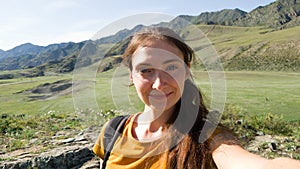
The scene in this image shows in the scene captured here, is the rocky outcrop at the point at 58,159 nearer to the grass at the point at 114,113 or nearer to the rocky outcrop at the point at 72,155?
the rocky outcrop at the point at 72,155

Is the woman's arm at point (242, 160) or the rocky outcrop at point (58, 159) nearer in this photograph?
the woman's arm at point (242, 160)

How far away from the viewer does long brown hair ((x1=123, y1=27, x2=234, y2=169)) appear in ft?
6.89

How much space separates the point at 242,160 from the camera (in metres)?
1.71

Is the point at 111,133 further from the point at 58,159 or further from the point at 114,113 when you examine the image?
the point at 58,159

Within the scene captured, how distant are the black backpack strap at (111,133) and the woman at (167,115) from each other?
51mm

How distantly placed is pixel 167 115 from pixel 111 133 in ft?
1.58

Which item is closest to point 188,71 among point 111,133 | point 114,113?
point 111,133

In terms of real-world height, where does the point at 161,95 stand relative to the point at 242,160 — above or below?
above

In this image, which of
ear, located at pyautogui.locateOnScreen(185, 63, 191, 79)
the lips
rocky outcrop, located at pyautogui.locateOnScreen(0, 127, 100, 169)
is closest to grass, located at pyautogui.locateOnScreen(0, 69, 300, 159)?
ear, located at pyautogui.locateOnScreen(185, 63, 191, 79)

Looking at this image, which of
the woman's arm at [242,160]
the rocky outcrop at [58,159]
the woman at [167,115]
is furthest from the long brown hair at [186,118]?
the rocky outcrop at [58,159]

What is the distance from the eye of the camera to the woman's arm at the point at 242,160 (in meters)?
1.37

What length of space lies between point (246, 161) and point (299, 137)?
8.23 metres

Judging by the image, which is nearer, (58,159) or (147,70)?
(147,70)

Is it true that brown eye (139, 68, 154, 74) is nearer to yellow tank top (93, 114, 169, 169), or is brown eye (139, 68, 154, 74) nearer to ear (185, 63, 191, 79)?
ear (185, 63, 191, 79)
